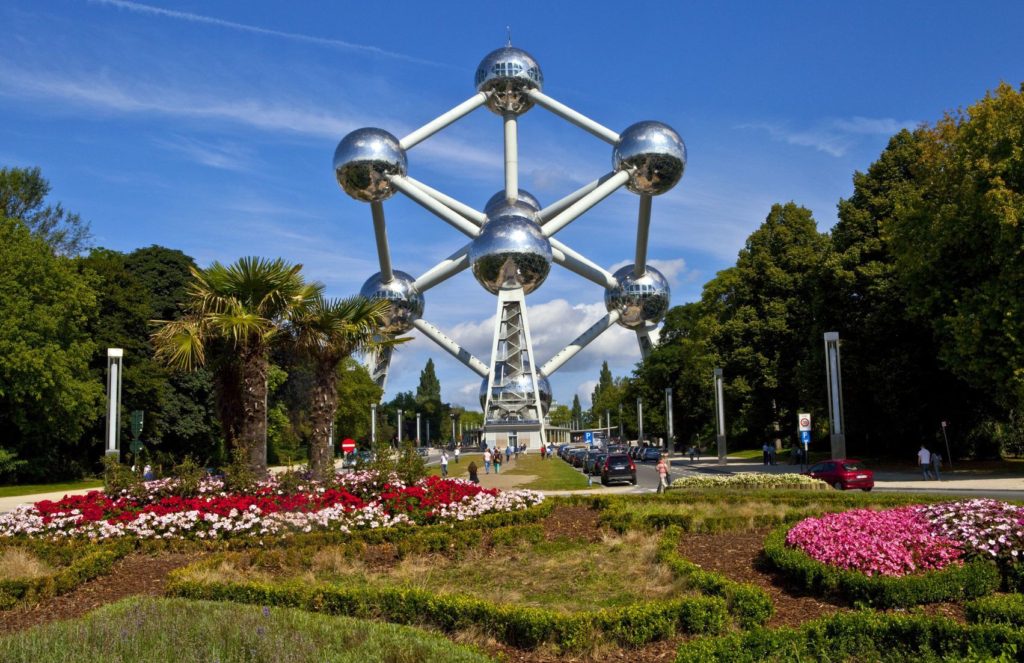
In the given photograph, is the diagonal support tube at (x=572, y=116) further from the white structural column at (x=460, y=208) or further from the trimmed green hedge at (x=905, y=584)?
the trimmed green hedge at (x=905, y=584)

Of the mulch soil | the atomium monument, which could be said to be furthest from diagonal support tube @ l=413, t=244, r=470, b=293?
the mulch soil

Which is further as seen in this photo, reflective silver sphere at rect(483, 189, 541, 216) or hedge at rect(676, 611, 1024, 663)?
reflective silver sphere at rect(483, 189, 541, 216)

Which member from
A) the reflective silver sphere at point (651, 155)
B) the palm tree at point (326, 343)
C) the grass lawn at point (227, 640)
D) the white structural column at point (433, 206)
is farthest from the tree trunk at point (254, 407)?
the reflective silver sphere at point (651, 155)

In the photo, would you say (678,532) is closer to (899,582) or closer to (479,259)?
(899,582)

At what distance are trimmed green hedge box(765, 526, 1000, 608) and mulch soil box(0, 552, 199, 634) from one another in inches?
279

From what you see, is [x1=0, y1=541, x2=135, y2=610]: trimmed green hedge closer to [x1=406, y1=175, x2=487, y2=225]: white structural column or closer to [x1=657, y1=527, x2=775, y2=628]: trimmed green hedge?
[x1=657, y1=527, x2=775, y2=628]: trimmed green hedge

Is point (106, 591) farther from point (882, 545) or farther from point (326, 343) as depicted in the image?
point (882, 545)

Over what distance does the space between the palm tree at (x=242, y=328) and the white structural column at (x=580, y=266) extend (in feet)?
150

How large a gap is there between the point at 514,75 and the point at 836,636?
5310 centimetres

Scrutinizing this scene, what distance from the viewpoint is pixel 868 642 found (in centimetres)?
642

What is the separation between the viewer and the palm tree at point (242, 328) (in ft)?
47.1

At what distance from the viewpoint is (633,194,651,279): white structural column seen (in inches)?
2193

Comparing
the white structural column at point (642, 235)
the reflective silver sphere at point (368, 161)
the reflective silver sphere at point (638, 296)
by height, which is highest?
the reflective silver sphere at point (368, 161)

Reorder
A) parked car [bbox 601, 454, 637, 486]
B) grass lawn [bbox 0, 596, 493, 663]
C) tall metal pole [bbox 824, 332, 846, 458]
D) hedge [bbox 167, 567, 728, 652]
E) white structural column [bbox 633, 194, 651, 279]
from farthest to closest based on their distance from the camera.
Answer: white structural column [bbox 633, 194, 651, 279] < tall metal pole [bbox 824, 332, 846, 458] < parked car [bbox 601, 454, 637, 486] < hedge [bbox 167, 567, 728, 652] < grass lawn [bbox 0, 596, 493, 663]
